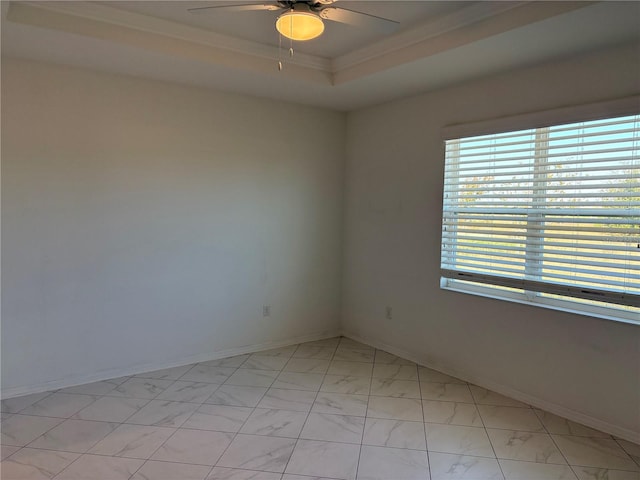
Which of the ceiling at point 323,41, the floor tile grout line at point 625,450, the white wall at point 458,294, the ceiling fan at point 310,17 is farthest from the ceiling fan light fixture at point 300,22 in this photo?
the floor tile grout line at point 625,450

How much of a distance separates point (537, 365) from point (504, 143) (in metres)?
1.61

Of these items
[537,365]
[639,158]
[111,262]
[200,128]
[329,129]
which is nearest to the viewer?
[639,158]

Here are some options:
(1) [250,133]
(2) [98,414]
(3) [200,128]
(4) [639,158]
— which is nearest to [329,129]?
(1) [250,133]

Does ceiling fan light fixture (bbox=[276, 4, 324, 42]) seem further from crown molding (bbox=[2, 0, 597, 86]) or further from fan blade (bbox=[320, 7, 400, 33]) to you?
crown molding (bbox=[2, 0, 597, 86])

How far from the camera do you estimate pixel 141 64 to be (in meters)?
3.06

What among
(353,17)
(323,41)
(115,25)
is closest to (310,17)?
(353,17)

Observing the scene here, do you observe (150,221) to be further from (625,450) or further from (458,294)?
(625,450)

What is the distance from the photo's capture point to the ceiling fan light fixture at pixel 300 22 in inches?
82.9

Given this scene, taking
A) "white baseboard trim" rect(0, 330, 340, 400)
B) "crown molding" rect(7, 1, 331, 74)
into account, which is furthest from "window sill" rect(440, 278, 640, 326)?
"crown molding" rect(7, 1, 331, 74)

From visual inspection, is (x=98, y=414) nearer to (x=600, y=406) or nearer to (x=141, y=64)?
(x=141, y=64)

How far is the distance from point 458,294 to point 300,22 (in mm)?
2377

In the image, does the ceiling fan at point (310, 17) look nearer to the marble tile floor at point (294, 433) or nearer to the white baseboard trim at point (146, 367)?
the marble tile floor at point (294, 433)

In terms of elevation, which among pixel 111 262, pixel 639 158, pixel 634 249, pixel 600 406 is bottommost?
pixel 600 406

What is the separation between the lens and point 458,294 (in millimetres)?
3477
